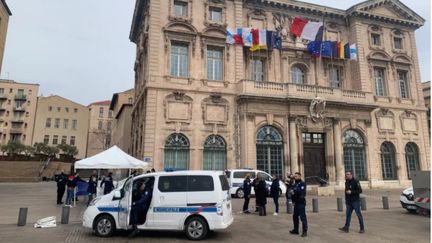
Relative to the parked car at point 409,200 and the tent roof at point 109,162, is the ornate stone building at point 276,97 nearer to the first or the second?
the tent roof at point 109,162

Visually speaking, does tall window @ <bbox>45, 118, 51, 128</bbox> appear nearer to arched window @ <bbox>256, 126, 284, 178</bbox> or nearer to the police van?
arched window @ <bbox>256, 126, 284, 178</bbox>

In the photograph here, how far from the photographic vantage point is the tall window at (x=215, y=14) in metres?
26.5

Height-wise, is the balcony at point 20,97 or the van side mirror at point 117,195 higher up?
the balcony at point 20,97

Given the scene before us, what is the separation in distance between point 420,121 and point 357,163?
29.9 ft

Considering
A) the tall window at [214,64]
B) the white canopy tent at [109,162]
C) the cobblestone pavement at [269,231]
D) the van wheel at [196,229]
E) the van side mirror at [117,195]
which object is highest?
the tall window at [214,64]

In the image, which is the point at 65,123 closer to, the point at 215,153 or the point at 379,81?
the point at 215,153

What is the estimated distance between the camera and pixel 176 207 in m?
8.68

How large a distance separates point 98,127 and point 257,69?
62050 millimetres

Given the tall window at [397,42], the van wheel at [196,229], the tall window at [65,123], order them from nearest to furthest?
the van wheel at [196,229] < the tall window at [397,42] < the tall window at [65,123]

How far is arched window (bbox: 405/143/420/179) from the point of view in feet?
97.6

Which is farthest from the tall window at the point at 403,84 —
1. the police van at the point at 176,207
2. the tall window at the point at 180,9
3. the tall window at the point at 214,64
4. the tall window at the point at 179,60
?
the police van at the point at 176,207

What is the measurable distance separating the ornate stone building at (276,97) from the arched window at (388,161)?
9 centimetres

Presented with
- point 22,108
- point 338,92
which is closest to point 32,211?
point 338,92

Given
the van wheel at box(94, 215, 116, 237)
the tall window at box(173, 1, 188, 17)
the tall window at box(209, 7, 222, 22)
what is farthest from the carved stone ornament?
the van wheel at box(94, 215, 116, 237)
